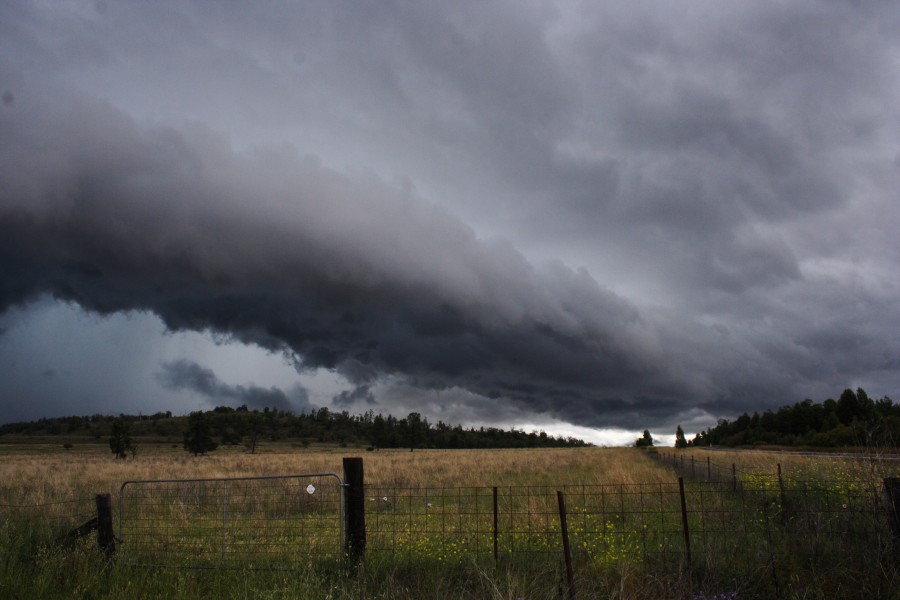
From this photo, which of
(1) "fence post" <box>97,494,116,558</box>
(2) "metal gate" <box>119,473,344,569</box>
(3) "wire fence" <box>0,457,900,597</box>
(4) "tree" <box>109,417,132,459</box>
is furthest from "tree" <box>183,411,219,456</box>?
(1) "fence post" <box>97,494,116,558</box>

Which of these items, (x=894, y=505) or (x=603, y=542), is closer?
(x=894, y=505)

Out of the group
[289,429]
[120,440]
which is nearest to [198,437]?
[120,440]

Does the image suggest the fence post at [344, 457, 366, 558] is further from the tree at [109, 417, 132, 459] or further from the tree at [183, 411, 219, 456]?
the tree at [183, 411, 219, 456]

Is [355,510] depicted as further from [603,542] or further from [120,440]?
[120,440]

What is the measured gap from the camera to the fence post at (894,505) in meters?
8.71

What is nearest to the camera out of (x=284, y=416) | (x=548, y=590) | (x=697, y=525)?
(x=548, y=590)

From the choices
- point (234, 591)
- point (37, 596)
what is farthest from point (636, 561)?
point (37, 596)

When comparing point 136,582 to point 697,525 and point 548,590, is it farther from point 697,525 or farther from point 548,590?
point 697,525

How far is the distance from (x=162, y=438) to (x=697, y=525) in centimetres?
13008

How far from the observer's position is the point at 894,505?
8742mm

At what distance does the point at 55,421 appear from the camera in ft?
546

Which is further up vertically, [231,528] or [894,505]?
[894,505]

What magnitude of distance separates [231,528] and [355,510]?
260 inches

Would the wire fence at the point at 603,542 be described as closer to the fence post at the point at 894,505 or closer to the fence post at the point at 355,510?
the fence post at the point at 894,505
